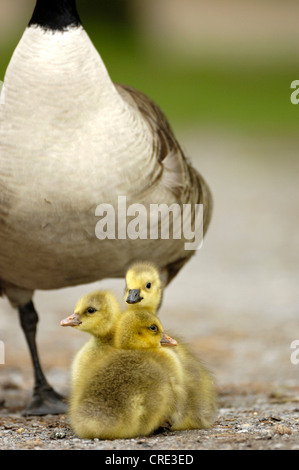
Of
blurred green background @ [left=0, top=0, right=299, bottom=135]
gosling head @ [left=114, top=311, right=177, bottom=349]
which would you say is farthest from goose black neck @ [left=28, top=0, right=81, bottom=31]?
blurred green background @ [left=0, top=0, right=299, bottom=135]

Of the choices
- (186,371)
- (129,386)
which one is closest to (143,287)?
(186,371)

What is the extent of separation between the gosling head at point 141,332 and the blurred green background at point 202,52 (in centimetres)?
1549

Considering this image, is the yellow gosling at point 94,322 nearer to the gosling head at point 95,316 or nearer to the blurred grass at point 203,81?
the gosling head at point 95,316

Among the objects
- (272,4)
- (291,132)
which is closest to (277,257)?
(291,132)

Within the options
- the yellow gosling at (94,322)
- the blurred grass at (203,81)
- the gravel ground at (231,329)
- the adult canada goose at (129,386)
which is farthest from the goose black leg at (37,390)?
the blurred grass at (203,81)

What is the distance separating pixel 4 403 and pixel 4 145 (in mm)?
1895

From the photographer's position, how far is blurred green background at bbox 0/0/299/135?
20797 mm

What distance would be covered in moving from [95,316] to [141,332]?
0.23 metres

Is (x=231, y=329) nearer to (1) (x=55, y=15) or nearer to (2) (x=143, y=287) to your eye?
(2) (x=143, y=287)

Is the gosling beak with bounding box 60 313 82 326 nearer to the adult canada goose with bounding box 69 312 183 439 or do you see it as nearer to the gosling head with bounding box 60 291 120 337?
the gosling head with bounding box 60 291 120 337

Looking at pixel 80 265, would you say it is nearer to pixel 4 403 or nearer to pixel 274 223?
pixel 4 403

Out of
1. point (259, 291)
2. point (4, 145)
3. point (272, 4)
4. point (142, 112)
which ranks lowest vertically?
point (259, 291)

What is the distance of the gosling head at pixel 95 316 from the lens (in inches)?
148

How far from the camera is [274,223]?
37.7 feet
